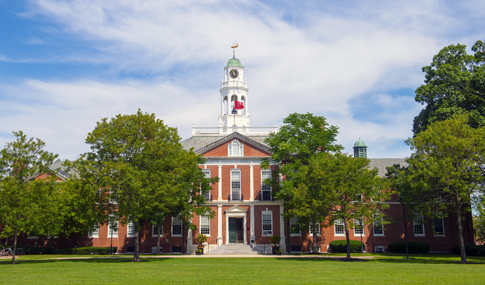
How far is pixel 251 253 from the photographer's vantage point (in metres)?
39.3

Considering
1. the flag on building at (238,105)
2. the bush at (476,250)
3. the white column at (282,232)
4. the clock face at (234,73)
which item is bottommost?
the bush at (476,250)

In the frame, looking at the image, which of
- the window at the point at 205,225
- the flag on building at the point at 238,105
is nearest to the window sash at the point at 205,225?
the window at the point at 205,225

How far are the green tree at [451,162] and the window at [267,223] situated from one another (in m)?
15.3

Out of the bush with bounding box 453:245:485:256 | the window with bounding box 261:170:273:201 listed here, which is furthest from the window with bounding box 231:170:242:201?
the bush with bounding box 453:245:485:256

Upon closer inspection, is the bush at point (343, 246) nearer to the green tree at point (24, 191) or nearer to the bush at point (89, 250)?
the bush at point (89, 250)

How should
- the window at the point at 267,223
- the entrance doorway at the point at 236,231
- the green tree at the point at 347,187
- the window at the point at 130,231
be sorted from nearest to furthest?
the green tree at the point at 347,187 < the window at the point at 267,223 < the entrance doorway at the point at 236,231 < the window at the point at 130,231

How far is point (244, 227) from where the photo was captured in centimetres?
4300

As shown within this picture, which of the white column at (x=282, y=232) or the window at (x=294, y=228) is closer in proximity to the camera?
the window at (x=294, y=228)

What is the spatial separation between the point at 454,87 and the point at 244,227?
22694 millimetres

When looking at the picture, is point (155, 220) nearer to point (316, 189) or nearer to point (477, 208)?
point (316, 189)

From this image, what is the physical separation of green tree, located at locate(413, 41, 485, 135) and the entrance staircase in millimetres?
18503

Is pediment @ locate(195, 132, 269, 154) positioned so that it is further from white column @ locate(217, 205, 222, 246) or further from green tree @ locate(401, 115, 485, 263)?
green tree @ locate(401, 115, 485, 263)

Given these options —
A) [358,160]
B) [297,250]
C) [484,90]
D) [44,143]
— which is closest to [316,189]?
[358,160]

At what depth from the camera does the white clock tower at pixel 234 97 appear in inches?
2635
